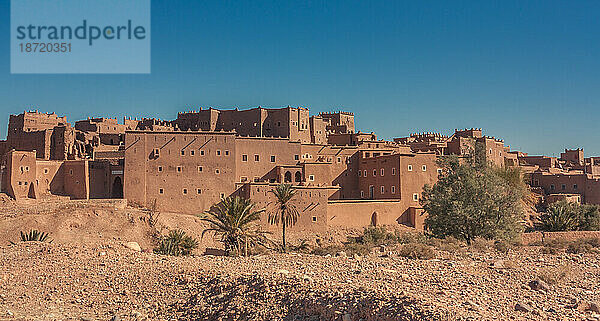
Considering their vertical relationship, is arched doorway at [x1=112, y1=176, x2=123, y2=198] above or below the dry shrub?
above

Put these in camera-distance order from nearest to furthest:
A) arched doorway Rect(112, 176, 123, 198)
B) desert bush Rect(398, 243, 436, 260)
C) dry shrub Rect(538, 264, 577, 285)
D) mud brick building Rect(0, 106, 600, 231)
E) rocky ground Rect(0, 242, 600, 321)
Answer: rocky ground Rect(0, 242, 600, 321) → dry shrub Rect(538, 264, 577, 285) → desert bush Rect(398, 243, 436, 260) → mud brick building Rect(0, 106, 600, 231) → arched doorway Rect(112, 176, 123, 198)

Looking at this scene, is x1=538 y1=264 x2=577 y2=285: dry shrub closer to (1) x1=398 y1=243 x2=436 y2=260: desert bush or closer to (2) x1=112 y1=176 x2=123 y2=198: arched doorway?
(1) x1=398 y1=243 x2=436 y2=260: desert bush

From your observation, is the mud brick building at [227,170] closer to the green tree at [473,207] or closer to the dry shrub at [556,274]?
the green tree at [473,207]

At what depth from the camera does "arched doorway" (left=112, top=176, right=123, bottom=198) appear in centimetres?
4016

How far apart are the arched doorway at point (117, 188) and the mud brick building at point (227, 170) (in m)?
0.08

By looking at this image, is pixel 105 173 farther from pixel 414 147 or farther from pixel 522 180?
pixel 522 180

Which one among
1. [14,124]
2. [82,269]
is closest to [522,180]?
[82,269]

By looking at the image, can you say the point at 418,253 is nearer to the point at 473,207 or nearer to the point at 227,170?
the point at 473,207

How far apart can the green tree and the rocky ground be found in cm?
810

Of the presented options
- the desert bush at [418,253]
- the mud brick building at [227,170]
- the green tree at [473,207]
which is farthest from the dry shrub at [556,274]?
the mud brick building at [227,170]

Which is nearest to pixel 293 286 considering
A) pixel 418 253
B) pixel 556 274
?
pixel 418 253

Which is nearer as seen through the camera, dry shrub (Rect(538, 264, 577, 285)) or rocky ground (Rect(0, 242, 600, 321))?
rocky ground (Rect(0, 242, 600, 321))

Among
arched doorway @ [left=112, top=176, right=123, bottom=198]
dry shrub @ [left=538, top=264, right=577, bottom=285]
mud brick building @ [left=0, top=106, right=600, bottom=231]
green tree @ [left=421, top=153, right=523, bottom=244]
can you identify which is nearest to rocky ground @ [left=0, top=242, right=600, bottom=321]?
dry shrub @ [left=538, top=264, right=577, bottom=285]

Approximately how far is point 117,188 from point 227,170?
9705 millimetres
